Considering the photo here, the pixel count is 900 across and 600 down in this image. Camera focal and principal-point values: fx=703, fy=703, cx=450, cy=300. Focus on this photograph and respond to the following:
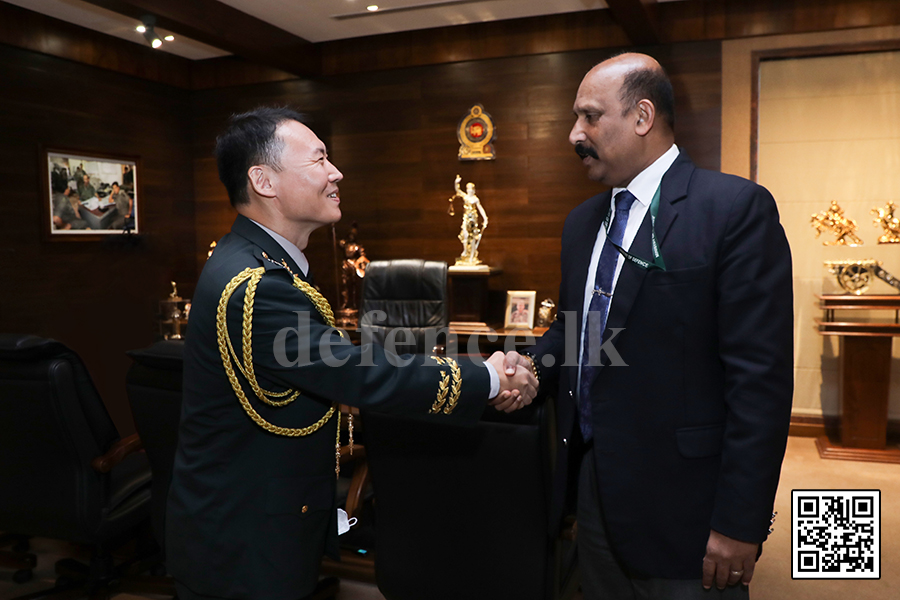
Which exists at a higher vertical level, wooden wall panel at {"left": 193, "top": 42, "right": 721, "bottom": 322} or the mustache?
wooden wall panel at {"left": 193, "top": 42, "right": 721, "bottom": 322}

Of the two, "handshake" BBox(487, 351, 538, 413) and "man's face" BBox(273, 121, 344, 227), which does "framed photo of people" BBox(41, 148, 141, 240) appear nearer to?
"man's face" BBox(273, 121, 344, 227)

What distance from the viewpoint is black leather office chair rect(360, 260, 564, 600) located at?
1.69m

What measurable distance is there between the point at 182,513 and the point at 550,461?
0.83 metres

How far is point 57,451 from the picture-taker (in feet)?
8.16

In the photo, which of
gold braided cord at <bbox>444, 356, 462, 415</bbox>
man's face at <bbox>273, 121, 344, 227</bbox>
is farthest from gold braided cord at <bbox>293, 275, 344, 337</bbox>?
gold braided cord at <bbox>444, 356, 462, 415</bbox>

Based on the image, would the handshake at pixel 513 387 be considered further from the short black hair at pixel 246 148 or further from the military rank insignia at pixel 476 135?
the military rank insignia at pixel 476 135

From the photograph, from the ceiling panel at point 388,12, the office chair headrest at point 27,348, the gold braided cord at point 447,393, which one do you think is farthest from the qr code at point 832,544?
the ceiling panel at point 388,12

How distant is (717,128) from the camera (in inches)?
186

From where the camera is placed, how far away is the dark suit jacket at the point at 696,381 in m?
1.30

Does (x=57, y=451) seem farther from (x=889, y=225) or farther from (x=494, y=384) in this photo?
(x=889, y=225)

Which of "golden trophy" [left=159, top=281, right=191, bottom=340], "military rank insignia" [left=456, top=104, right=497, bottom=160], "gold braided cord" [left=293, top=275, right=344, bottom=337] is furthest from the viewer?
"golden trophy" [left=159, top=281, right=191, bottom=340]

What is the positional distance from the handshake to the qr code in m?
1.78

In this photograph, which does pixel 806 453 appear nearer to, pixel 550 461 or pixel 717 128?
pixel 717 128

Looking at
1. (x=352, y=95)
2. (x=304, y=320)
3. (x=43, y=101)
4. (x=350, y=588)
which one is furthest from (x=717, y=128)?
(x=43, y=101)
